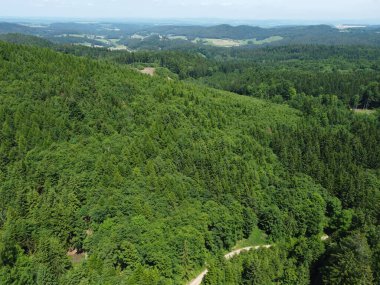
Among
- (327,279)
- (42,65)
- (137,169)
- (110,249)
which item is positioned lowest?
(327,279)

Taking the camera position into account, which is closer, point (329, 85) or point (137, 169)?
point (137, 169)

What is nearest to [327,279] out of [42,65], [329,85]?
[42,65]

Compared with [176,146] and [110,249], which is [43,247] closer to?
[110,249]

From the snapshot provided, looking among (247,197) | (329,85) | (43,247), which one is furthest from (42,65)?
(329,85)

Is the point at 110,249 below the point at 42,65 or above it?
below

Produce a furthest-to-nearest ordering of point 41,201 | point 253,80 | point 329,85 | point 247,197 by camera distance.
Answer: point 253,80
point 329,85
point 247,197
point 41,201

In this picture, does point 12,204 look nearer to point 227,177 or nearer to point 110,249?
point 110,249

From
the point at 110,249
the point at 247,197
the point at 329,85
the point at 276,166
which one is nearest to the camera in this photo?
the point at 110,249
